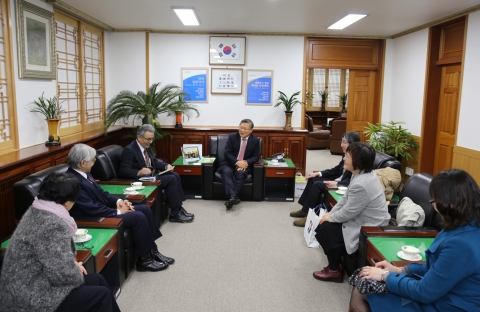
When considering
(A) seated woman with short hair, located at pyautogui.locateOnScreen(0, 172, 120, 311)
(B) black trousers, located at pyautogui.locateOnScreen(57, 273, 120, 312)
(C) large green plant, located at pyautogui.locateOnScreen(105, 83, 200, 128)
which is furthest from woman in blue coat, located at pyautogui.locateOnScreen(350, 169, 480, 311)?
(C) large green plant, located at pyautogui.locateOnScreen(105, 83, 200, 128)

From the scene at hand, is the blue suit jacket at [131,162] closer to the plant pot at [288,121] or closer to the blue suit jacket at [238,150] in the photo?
the blue suit jacket at [238,150]

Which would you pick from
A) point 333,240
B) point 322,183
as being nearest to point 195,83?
point 322,183

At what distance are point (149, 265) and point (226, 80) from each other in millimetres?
4431

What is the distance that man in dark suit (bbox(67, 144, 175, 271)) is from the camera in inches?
120

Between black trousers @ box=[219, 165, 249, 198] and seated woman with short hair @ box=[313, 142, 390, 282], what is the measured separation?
2.18m

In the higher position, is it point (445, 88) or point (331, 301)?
point (445, 88)

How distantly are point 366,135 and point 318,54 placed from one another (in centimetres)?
181

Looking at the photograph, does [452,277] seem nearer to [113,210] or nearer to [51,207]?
[51,207]

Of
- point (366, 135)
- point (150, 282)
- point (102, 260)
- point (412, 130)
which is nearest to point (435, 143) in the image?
point (412, 130)

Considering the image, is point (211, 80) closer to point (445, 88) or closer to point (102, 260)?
point (445, 88)

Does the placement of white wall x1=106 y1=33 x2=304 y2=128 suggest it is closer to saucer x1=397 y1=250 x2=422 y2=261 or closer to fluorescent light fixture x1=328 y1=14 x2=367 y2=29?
fluorescent light fixture x1=328 y1=14 x2=367 y2=29

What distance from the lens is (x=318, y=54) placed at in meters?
7.19

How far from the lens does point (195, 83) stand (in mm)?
7156

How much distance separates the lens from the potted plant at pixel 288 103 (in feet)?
23.2
